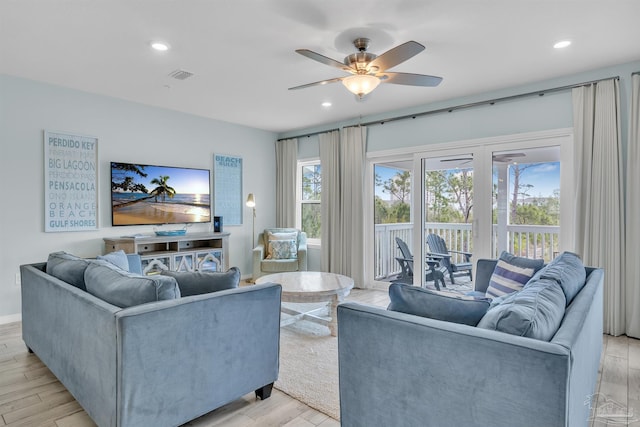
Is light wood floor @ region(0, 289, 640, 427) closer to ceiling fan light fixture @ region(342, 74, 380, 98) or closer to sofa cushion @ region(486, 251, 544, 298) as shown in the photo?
sofa cushion @ region(486, 251, 544, 298)

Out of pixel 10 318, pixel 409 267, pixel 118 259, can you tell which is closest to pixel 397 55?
pixel 118 259

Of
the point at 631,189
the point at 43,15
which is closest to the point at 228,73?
the point at 43,15

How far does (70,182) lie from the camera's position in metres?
3.96

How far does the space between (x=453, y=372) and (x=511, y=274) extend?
183 cm

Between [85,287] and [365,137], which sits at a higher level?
[365,137]

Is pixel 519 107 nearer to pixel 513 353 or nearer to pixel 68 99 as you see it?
pixel 513 353

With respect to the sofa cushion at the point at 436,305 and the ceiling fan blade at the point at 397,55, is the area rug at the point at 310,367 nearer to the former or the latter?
the sofa cushion at the point at 436,305

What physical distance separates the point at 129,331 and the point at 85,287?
3.10ft

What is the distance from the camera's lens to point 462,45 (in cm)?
290

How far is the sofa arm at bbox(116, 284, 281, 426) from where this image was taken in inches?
63.6

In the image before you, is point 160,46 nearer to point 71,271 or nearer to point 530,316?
point 71,271

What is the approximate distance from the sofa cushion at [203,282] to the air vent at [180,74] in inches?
87.4

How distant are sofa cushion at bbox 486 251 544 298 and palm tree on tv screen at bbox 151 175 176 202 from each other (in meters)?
3.99

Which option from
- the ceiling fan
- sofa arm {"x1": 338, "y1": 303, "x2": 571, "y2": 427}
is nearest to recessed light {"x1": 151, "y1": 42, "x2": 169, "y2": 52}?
the ceiling fan
